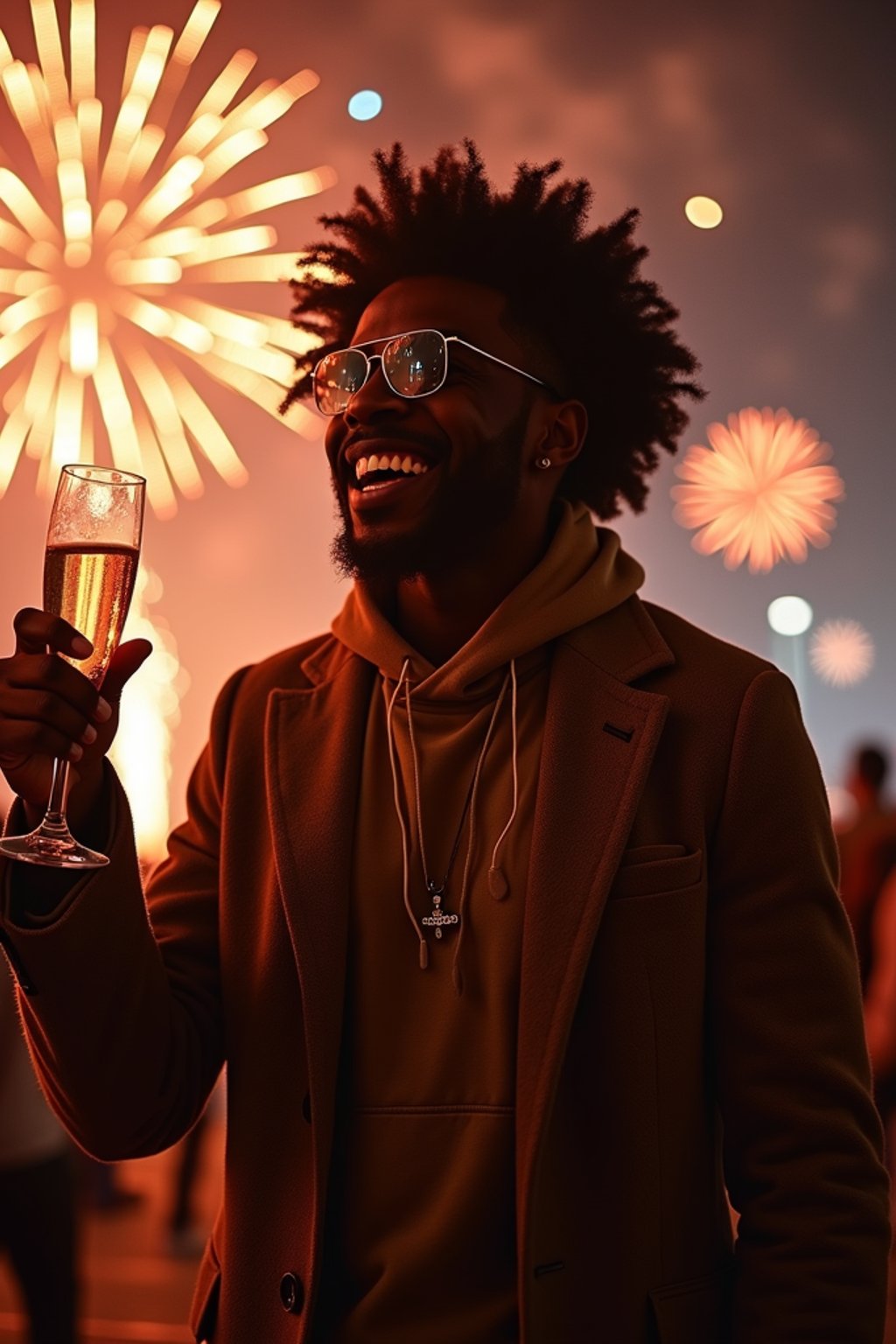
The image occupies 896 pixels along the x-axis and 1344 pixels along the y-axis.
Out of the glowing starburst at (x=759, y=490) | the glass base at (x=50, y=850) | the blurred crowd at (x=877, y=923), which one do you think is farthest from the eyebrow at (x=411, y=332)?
the glowing starburst at (x=759, y=490)

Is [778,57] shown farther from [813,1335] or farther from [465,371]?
[813,1335]

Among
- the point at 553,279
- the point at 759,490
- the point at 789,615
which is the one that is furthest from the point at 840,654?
the point at 553,279

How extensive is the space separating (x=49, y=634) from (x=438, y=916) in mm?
544

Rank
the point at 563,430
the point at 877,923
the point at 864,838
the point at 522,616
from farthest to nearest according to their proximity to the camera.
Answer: the point at 864,838 → the point at 877,923 → the point at 563,430 → the point at 522,616

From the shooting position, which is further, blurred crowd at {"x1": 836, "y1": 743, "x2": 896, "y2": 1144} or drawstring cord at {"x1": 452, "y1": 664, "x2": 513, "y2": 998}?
blurred crowd at {"x1": 836, "y1": 743, "x2": 896, "y2": 1144}

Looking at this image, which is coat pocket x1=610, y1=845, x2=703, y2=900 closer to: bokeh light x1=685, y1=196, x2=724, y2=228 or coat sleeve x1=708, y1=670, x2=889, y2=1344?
coat sleeve x1=708, y1=670, x2=889, y2=1344

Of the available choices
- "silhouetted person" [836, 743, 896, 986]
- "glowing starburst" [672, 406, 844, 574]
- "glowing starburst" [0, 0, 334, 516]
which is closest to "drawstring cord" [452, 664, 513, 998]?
"silhouetted person" [836, 743, 896, 986]

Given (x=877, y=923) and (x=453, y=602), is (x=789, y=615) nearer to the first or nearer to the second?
(x=877, y=923)

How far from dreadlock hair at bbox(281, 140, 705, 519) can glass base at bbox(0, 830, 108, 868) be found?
0.99 meters

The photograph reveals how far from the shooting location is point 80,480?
1.36 m

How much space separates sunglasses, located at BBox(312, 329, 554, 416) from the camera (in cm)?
173

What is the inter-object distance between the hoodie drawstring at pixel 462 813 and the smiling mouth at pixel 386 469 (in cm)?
23

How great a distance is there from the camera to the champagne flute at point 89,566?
133cm

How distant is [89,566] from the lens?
1349 mm
